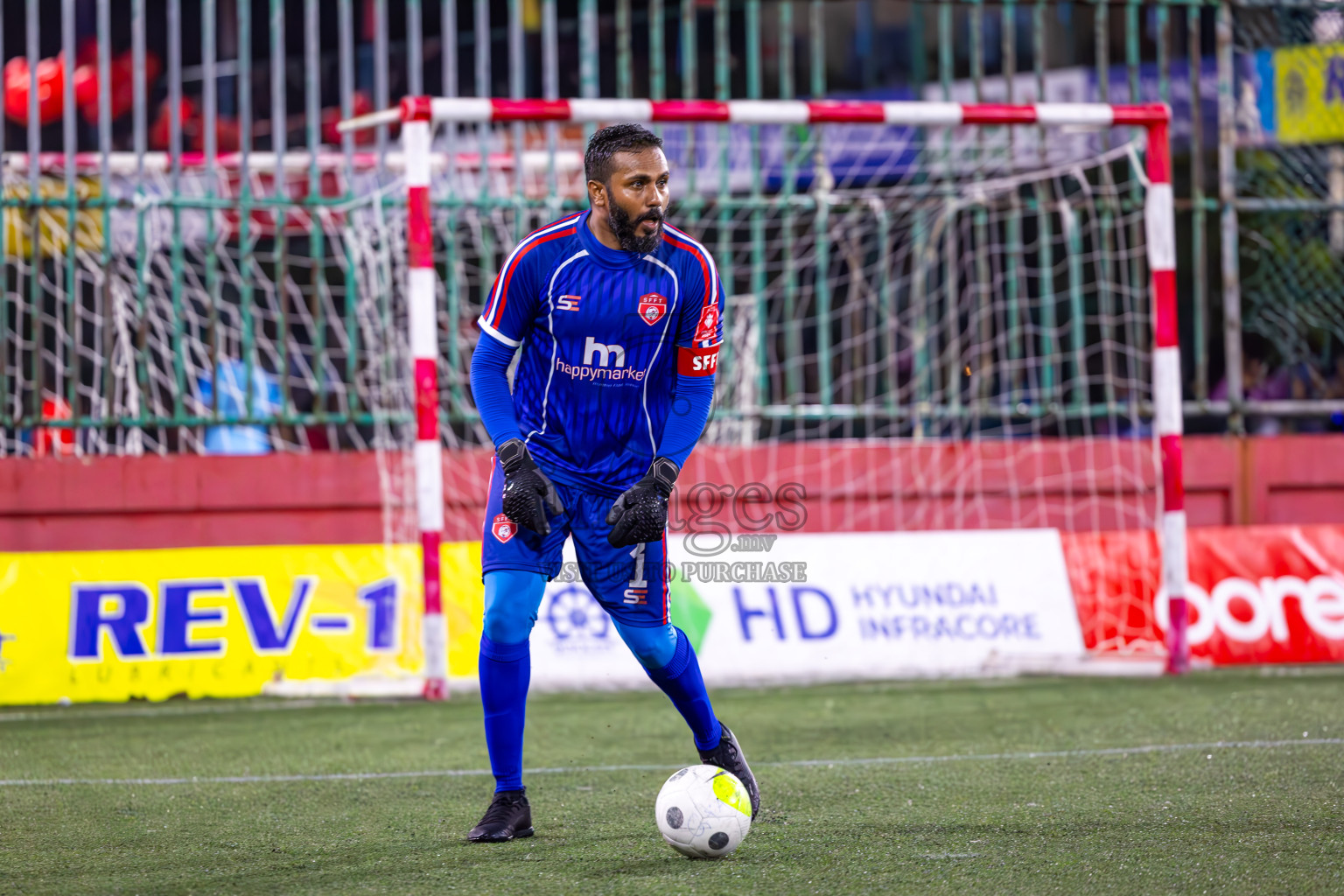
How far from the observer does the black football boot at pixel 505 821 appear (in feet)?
13.8

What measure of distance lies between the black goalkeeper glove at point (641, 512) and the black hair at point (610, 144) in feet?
2.73

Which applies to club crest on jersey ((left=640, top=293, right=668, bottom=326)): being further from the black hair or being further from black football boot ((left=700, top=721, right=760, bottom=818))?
black football boot ((left=700, top=721, right=760, bottom=818))

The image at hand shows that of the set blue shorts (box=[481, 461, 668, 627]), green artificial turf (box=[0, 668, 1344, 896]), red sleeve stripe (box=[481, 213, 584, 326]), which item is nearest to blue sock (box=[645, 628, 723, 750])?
blue shorts (box=[481, 461, 668, 627])

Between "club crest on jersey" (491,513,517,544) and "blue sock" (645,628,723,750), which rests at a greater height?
"club crest on jersey" (491,513,517,544)

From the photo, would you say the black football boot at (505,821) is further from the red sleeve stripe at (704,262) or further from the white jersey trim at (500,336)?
the red sleeve stripe at (704,262)

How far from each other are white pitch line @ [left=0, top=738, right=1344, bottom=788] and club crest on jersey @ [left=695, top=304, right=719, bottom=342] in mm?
1919

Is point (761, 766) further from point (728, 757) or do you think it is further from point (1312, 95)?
point (1312, 95)

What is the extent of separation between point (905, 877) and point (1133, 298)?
8337 mm

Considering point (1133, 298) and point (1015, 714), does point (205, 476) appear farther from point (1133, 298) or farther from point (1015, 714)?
point (1133, 298)

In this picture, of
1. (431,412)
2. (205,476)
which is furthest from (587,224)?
(205,476)

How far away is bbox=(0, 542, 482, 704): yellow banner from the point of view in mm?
8000

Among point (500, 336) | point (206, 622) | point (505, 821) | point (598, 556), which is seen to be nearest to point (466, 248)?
point (206, 622)

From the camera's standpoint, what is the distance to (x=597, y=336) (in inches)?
171

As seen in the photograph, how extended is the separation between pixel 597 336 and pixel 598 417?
9.2 inches
